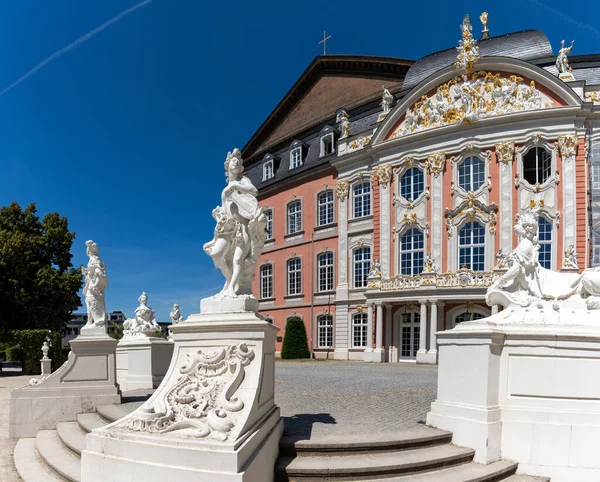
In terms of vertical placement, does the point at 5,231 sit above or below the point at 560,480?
above

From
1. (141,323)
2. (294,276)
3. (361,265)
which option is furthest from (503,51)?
(141,323)

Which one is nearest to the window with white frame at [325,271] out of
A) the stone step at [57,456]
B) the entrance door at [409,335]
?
the entrance door at [409,335]

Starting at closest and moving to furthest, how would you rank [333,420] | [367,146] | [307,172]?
[333,420]
[367,146]
[307,172]

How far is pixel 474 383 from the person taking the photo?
627 centimetres

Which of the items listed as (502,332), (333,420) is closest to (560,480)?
(502,332)

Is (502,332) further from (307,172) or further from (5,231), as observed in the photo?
(5,231)

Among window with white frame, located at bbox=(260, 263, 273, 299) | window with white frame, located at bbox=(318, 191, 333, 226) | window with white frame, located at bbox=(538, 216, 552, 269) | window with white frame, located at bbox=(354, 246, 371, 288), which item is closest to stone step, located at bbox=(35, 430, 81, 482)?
window with white frame, located at bbox=(538, 216, 552, 269)

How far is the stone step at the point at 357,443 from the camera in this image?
557 cm

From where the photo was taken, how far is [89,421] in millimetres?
7773

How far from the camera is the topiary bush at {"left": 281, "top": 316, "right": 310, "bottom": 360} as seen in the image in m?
29.5

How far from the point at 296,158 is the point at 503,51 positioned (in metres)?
13.9

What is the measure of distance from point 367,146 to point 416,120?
3.05 m

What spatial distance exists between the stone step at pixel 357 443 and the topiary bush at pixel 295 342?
928 inches

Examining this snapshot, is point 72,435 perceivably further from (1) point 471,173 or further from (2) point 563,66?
(2) point 563,66
